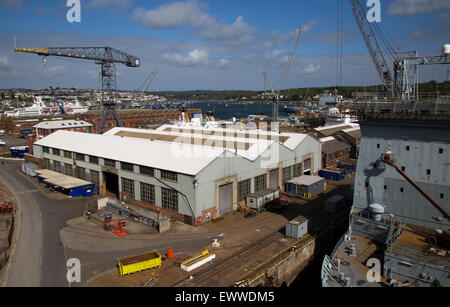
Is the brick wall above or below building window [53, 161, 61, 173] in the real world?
below

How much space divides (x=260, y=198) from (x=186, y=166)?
9027 millimetres

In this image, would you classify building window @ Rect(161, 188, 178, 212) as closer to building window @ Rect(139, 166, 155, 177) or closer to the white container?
building window @ Rect(139, 166, 155, 177)

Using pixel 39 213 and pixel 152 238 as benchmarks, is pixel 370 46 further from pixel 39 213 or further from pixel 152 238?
pixel 39 213

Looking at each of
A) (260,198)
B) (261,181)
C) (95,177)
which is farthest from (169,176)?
(95,177)

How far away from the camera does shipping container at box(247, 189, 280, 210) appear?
1340 inches

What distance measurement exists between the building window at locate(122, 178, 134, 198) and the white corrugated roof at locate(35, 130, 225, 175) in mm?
2374

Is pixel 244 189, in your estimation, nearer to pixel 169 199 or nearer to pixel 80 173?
pixel 169 199

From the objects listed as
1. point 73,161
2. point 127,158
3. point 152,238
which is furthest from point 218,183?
point 73,161

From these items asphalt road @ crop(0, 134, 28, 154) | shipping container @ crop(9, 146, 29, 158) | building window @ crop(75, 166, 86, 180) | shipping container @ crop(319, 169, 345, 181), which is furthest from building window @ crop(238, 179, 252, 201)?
asphalt road @ crop(0, 134, 28, 154)

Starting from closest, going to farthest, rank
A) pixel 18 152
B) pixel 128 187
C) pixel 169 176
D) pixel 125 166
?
pixel 169 176 → pixel 125 166 → pixel 128 187 → pixel 18 152

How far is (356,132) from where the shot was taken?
64.2m

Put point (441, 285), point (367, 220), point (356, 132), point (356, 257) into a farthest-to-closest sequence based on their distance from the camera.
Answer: point (356, 132) → point (367, 220) → point (356, 257) → point (441, 285)

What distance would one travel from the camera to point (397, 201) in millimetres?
21312

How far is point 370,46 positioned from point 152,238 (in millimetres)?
45770
